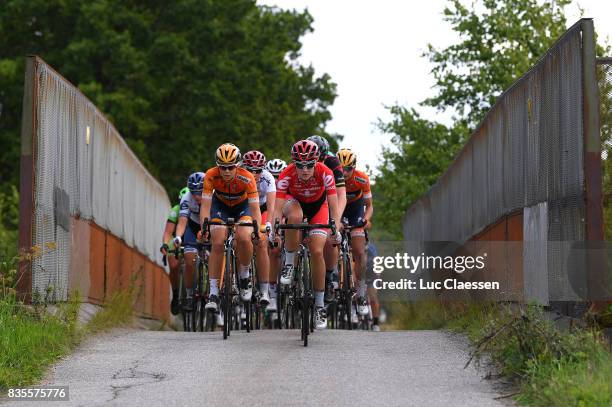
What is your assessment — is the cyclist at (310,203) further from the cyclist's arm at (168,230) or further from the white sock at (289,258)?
the cyclist's arm at (168,230)

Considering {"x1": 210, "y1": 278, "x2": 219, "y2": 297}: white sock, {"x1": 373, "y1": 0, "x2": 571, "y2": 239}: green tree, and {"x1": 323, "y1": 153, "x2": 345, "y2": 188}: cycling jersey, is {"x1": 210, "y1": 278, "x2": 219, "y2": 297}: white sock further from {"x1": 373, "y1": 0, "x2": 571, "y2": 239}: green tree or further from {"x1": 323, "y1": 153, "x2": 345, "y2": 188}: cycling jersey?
{"x1": 373, "y1": 0, "x2": 571, "y2": 239}: green tree

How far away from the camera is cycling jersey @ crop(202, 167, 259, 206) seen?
51.1 ft

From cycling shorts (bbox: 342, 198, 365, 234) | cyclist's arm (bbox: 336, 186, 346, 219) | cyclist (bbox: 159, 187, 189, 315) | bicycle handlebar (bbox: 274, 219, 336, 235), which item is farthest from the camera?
cyclist (bbox: 159, 187, 189, 315)

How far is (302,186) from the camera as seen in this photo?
15164 millimetres

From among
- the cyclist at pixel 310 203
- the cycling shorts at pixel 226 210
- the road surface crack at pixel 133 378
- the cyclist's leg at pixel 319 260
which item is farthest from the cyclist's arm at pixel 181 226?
the road surface crack at pixel 133 378

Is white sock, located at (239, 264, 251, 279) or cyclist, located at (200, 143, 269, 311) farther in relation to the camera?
white sock, located at (239, 264, 251, 279)

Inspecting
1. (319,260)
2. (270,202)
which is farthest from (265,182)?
(319,260)

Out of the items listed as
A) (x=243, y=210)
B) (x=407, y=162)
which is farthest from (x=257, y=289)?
(x=407, y=162)

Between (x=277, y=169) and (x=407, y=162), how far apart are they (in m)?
25.5

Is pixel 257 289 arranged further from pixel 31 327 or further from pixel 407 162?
pixel 407 162

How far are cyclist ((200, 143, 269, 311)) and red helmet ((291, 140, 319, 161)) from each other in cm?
95

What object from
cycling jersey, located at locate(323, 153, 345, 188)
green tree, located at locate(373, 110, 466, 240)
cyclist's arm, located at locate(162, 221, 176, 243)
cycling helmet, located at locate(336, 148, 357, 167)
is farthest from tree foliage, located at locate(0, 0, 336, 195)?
cycling jersey, located at locate(323, 153, 345, 188)

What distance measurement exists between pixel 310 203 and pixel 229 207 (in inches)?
56.1

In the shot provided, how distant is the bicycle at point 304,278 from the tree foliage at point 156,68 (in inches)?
1106
